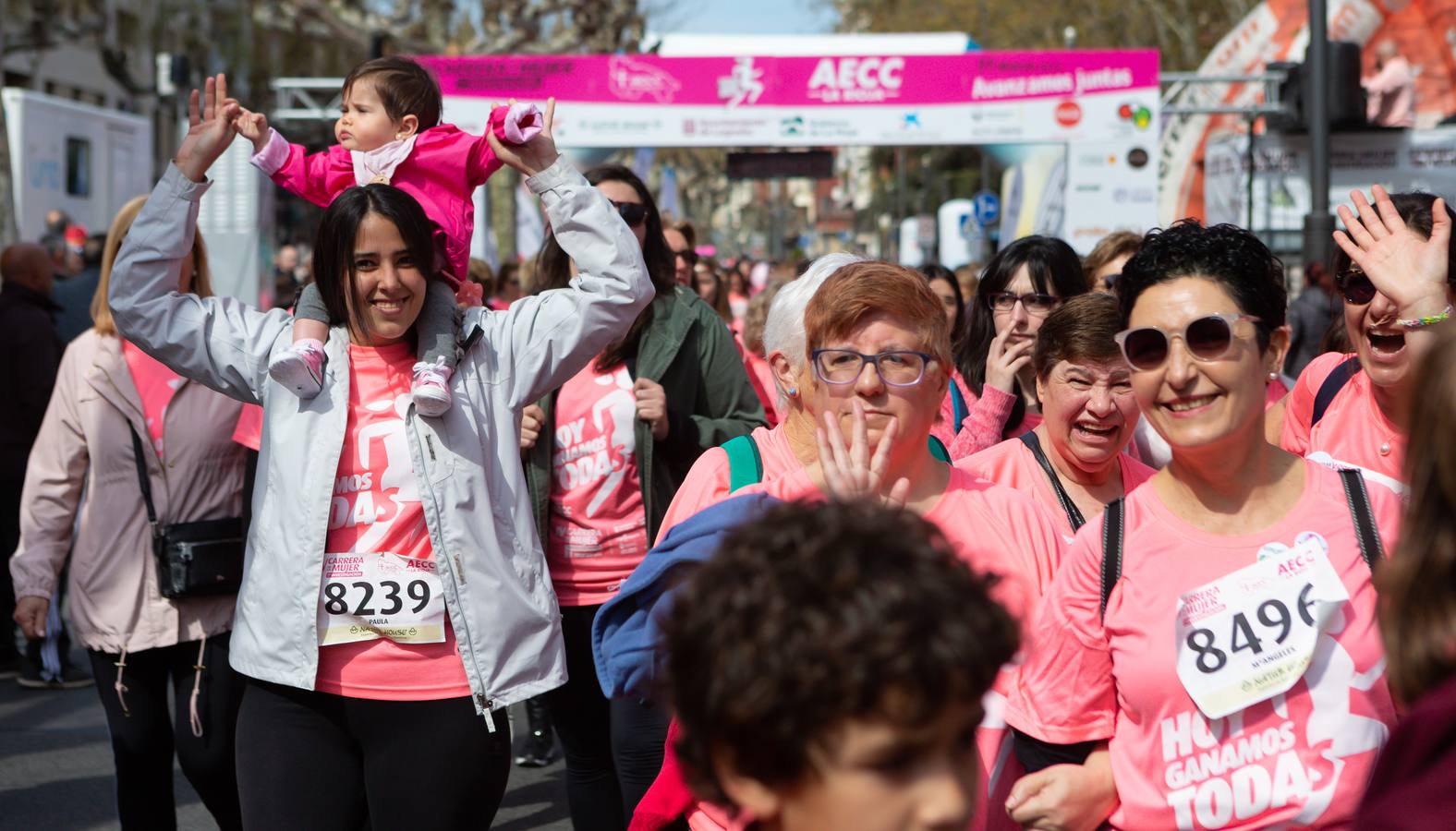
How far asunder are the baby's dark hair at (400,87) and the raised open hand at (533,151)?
93 cm

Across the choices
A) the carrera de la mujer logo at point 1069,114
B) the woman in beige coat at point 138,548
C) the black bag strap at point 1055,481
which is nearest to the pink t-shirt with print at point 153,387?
the woman in beige coat at point 138,548

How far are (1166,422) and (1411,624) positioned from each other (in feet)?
3.34

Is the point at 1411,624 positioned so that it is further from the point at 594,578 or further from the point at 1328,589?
the point at 594,578

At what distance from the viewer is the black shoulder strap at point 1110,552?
8.64 feet

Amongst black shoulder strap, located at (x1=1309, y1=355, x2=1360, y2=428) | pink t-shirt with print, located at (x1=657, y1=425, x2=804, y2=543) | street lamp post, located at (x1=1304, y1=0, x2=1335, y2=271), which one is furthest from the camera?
street lamp post, located at (x1=1304, y1=0, x2=1335, y2=271)

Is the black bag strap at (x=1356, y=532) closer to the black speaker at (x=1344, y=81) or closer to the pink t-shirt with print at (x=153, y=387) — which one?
the pink t-shirt with print at (x=153, y=387)

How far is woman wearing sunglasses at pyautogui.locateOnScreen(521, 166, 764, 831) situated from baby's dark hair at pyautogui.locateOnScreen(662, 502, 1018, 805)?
2.91m

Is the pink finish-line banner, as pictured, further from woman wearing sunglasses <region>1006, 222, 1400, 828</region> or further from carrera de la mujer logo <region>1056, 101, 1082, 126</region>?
woman wearing sunglasses <region>1006, 222, 1400, 828</region>

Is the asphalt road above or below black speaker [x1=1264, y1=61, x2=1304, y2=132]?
below

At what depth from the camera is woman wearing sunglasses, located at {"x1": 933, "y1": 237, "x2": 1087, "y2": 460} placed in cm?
466

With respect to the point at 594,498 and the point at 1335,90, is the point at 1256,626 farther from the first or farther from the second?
the point at 1335,90

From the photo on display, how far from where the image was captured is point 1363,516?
259cm

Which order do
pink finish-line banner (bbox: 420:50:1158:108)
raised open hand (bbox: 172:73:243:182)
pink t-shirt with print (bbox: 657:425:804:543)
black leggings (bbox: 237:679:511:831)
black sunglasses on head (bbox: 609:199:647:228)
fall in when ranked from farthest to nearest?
pink finish-line banner (bbox: 420:50:1158:108)
black sunglasses on head (bbox: 609:199:647:228)
raised open hand (bbox: 172:73:243:182)
black leggings (bbox: 237:679:511:831)
pink t-shirt with print (bbox: 657:425:804:543)

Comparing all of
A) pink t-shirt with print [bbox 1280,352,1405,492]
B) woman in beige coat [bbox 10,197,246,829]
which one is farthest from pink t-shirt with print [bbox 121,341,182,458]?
pink t-shirt with print [bbox 1280,352,1405,492]
